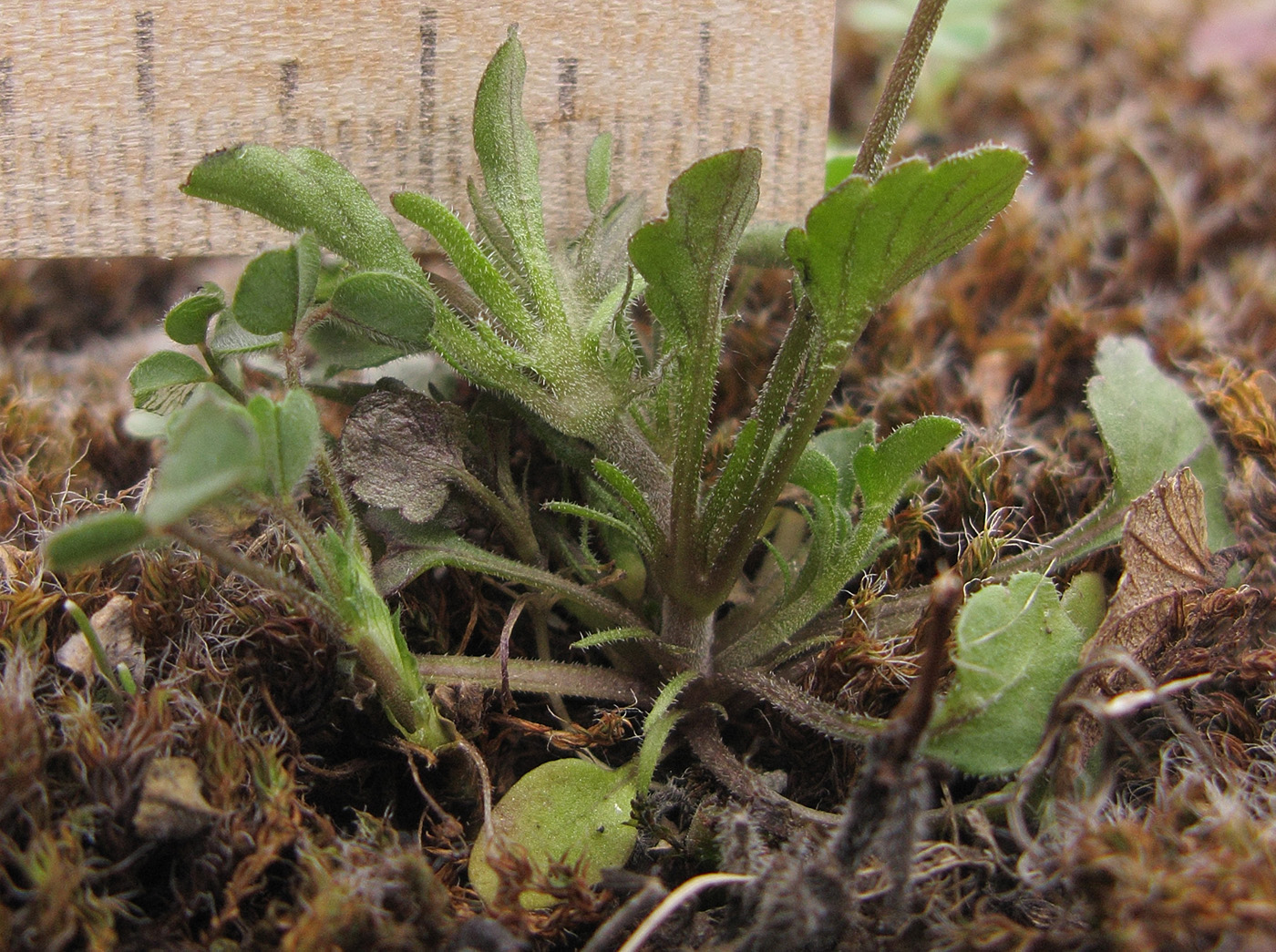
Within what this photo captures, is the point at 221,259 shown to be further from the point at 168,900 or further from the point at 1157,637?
the point at 1157,637

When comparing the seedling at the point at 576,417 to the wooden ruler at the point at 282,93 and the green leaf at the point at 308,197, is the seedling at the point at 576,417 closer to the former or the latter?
the green leaf at the point at 308,197

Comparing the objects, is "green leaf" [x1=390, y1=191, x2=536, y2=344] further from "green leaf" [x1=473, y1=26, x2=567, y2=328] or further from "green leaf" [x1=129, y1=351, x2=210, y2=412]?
"green leaf" [x1=129, y1=351, x2=210, y2=412]

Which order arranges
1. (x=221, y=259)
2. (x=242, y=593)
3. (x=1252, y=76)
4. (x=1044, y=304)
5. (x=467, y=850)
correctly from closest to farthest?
1. (x=467, y=850)
2. (x=242, y=593)
3. (x=1044, y=304)
4. (x=221, y=259)
5. (x=1252, y=76)

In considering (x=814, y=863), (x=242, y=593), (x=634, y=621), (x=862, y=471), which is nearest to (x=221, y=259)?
(x=242, y=593)

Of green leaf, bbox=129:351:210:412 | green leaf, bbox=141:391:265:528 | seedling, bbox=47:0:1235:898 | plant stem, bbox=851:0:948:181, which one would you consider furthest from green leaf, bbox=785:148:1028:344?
green leaf, bbox=129:351:210:412

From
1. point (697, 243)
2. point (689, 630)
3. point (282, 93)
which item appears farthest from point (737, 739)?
point (282, 93)

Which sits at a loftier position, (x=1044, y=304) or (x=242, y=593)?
(x=1044, y=304)
